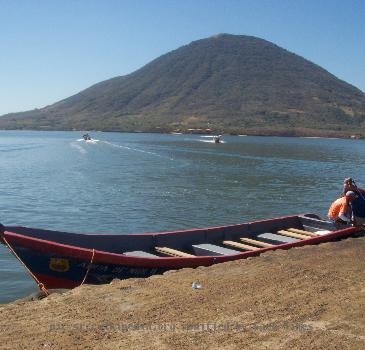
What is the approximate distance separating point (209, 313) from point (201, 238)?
5.58 meters

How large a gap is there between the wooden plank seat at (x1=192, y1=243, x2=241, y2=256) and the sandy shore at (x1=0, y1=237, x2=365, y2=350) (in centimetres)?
170

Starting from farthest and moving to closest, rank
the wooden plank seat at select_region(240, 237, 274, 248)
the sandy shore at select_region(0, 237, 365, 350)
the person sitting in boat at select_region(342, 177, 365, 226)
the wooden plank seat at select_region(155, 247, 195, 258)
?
the person sitting in boat at select_region(342, 177, 365, 226), the wooden plank seat at select_region(240, 237, 274, 248), the wooden plank seat at select_region(155, 247, 195, 258), the sandy shore at select_region(0, 237, 365, 350)

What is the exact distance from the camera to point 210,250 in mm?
12258

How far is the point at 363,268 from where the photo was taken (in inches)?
401

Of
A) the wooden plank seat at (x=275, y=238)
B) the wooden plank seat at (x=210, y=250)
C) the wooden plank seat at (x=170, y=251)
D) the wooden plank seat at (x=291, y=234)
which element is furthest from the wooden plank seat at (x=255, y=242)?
the wooden plank seat at (x=170, y=251)

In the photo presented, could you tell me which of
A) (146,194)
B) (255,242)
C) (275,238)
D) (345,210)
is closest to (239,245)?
(255,242)

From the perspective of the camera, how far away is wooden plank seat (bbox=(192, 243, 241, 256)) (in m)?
12.0

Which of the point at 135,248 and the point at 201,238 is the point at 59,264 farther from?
the point at 201,238

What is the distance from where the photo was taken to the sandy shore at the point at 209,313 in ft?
22.0

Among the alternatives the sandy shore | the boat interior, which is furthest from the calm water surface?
the sandy shore

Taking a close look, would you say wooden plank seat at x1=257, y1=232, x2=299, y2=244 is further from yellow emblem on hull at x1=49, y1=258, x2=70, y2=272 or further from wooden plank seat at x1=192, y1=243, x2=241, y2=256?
yellow emblem on hull at x1=49, y1=258, x2=70, y2=272

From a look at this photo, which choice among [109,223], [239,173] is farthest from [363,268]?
[239,173]

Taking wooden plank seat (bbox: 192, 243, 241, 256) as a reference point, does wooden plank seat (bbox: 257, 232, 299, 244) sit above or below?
below

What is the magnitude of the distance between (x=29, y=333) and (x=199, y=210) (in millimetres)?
18285
